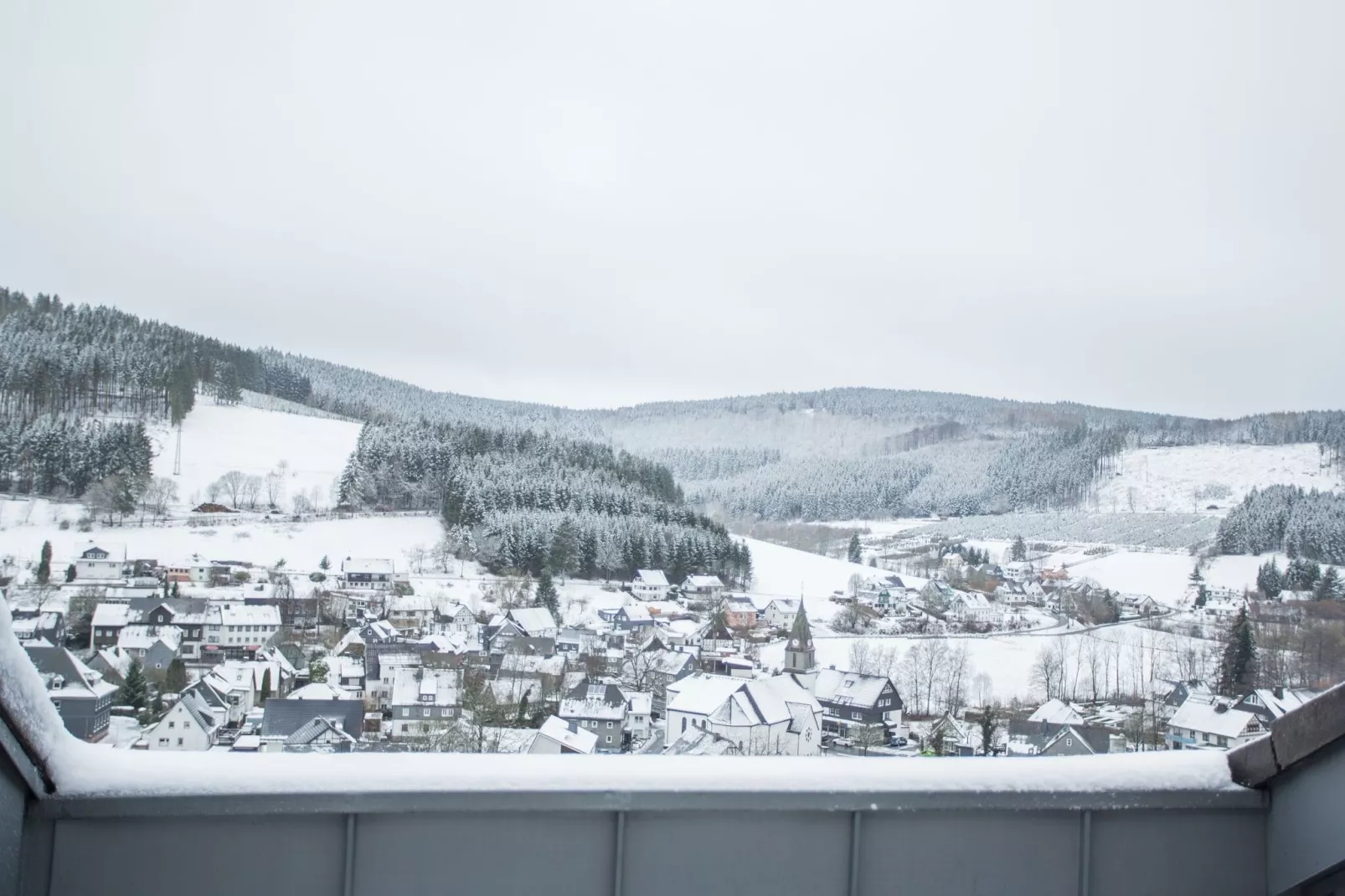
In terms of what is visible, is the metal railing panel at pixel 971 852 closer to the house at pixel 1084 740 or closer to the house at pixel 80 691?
the house at pixel 1084 740

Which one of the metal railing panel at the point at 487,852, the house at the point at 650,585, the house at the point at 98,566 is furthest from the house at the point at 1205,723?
the house at the point at 650,585

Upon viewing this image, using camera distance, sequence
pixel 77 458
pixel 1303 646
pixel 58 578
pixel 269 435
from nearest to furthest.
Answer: pixel 1303 646 < pixel 58 578 < pixel 77 458 < pixel 269 435

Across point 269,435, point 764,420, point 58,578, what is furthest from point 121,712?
point 764,420

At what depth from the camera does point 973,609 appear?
38.4 ft

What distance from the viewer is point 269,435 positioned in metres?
22.8

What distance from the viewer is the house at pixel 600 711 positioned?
16.5 ft

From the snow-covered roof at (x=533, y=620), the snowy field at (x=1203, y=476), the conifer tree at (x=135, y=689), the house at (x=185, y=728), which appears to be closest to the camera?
the house at (x=185, y=728)

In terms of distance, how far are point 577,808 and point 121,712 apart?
11.6 ft

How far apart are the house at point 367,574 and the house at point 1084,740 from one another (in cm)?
929

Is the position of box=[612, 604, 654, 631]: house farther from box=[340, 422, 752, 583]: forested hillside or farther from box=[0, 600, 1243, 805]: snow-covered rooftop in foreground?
box=[0, 600, 1243, 805]: snow-covered rooftop in foreground

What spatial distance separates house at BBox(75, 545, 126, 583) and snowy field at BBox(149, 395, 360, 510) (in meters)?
5.16

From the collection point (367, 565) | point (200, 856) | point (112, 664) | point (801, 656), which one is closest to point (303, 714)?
point (112, 664)

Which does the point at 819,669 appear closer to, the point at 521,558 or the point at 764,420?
the point at 521,558

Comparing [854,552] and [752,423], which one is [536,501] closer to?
[854,552]
